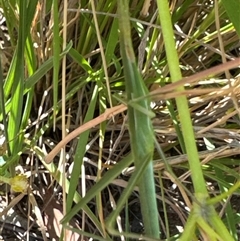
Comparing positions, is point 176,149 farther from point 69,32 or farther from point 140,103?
point 140,103

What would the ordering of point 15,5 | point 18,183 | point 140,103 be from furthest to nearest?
point 15,5 < point 18,183 < point 140,103

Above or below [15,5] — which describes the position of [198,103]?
below

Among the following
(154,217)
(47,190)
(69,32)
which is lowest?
(47,190)

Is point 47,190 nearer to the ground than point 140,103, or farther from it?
nearer to the ground

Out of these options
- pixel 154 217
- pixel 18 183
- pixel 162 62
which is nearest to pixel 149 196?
pixel 154 217

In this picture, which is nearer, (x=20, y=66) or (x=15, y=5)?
(x=20, y=66)

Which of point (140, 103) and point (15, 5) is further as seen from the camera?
point (15, 5)

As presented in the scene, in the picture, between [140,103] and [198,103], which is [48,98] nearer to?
[198,103]

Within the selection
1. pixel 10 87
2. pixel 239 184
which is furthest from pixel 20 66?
pixel 239 184

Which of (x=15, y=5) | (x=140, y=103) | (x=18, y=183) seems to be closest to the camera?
(x=140, y=103)
